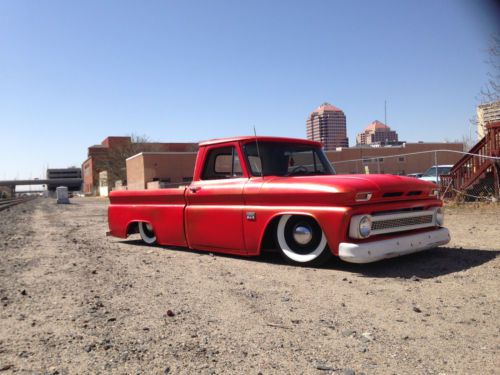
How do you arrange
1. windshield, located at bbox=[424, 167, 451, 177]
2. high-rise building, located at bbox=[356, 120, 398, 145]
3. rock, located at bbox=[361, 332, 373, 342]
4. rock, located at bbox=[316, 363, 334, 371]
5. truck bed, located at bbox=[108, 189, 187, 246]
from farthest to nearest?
1. high-rise building, located at bbox=[356, 120, 398, 145]
2. windshield, located at bbox=[424, 167, 451, 177]
3. truck bed, located at bbox=[108, 189, 187, 246]
4. rock, located at bbox=[361, 332, 373, 342]
5. rock, located at bbox=[316, 363, 334, 371]

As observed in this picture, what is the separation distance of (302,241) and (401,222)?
1163 mm

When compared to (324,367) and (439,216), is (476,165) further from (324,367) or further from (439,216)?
(324,367)

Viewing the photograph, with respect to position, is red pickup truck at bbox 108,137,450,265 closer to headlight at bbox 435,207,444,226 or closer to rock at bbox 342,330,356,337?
headlight at bbox 435,207,444,226

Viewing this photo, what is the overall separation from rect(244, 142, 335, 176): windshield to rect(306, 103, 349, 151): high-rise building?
68.9m

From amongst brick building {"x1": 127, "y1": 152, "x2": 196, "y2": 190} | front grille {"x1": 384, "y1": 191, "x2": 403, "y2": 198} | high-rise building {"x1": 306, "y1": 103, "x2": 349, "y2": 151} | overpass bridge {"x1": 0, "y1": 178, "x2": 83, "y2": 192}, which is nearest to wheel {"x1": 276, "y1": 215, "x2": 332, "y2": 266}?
front grille {"x1": 384, "y1": 191, "x2": 403, "y2": 198}

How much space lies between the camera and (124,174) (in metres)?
66.1

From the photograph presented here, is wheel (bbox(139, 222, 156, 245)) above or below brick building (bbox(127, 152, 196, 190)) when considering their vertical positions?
below

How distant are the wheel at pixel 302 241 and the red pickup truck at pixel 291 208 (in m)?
0.01

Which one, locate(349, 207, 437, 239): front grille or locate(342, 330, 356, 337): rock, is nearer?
locate(342, 330, 356, 337): rock

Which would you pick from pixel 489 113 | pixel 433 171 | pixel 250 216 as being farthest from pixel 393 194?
pixel 433 171

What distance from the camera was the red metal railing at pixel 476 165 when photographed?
14.1 metres

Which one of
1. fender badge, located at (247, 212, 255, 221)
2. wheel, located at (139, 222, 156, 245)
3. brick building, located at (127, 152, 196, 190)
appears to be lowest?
wheel, located at (139, 222, 156, 245)

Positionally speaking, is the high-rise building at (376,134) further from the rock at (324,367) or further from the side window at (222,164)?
the rock at (324,367)

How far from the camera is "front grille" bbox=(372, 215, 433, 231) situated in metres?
5.06
